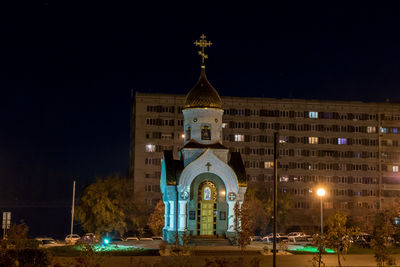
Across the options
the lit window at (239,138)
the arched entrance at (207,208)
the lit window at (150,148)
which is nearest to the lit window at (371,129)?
the lit window at (239,138)

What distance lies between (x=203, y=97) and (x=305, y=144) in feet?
183

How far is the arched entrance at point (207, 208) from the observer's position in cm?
4278

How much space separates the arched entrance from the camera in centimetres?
4278

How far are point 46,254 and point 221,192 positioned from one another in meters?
17.7

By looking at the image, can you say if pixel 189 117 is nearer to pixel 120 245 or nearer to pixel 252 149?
pixel 120 245

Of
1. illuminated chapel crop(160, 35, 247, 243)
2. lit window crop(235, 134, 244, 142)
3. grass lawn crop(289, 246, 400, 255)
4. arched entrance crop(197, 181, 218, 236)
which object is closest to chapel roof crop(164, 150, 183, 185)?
illuminated chapel crop(160, 35, 247, 243)

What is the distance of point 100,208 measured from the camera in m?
60.9

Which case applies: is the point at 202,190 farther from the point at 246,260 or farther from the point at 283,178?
the point at 283,178

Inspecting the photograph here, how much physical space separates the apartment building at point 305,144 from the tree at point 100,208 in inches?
1097

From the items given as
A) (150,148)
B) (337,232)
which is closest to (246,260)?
(337,232)

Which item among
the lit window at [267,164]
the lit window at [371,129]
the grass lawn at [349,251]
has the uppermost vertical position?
the lit window at [371,129]

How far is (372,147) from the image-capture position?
9912cm

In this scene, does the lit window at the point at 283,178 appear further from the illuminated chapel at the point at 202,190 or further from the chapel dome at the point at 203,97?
the chapel dome at the point at 203,97

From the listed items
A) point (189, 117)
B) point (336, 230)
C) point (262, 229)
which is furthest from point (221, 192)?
point (262, 229)
